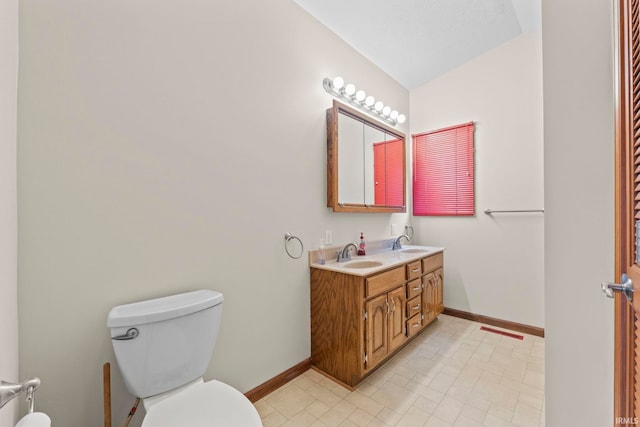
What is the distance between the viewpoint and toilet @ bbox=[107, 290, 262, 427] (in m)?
0.93

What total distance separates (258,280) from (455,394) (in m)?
1.40

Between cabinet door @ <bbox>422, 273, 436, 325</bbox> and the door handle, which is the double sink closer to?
cabinet door @ <bbox>422, 273, 436, 325</bbox>

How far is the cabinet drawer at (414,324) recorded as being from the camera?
2.13m

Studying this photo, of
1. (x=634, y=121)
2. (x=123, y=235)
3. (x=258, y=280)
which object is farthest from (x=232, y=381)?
(x=634, y=121)

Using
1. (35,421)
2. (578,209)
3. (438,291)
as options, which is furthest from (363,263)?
(35,421)

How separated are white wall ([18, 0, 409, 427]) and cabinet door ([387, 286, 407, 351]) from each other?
60 centimetres

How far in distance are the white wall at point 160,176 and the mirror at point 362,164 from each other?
0.16m

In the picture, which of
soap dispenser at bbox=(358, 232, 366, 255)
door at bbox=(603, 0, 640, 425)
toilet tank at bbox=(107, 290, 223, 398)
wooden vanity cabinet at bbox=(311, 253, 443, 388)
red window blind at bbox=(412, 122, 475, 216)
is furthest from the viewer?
red window blind at bbox=(412, 122, 475, 216)

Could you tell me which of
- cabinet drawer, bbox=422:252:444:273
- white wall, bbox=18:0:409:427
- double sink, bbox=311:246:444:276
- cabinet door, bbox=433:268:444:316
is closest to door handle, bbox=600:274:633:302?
double sink, bbox=311:246:444:276

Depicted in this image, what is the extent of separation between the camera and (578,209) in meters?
0.98

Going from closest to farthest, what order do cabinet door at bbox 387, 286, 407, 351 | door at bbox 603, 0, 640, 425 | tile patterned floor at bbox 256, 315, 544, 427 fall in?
door at bbox 603, 0, 640, 425
tile patterned floor at bbox 256, 315, 544, 427
cabinet door at bbox 387, 286, 407, 351

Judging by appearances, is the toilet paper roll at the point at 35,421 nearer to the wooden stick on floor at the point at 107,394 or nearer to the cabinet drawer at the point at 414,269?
the wooden stick on floor at the point at 107,394

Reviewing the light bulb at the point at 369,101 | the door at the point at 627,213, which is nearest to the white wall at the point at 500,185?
the light bulb at the point at 369,101

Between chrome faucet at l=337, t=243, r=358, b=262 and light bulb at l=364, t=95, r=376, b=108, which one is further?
light bulb at l=364, t=95, r=376, b=108
